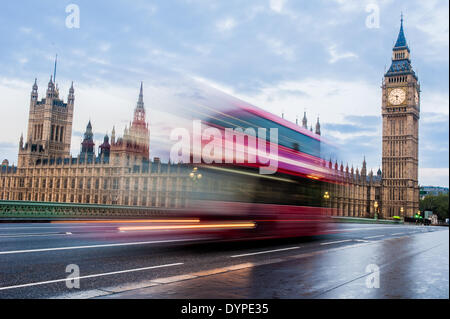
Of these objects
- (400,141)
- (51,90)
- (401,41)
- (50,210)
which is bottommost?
(50,210)

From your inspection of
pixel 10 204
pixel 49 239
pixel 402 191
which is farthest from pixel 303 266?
pixel 402 191

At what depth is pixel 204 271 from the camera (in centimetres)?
782

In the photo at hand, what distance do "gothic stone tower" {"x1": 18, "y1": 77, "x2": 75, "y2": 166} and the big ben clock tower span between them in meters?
86.5

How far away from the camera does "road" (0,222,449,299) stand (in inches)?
242

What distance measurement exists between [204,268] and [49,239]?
6.38 meters

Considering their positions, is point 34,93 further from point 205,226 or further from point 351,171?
point 205,226

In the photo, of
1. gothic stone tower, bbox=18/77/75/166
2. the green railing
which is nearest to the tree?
the green railing

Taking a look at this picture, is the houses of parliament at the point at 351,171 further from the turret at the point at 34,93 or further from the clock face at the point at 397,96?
the turret at the point at 34,93

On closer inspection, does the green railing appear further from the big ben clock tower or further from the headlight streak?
the big ben clock tower

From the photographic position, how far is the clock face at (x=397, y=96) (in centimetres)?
9988

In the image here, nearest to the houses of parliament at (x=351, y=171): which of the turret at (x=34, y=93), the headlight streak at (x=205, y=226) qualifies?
the turret at (x=34, y=93)

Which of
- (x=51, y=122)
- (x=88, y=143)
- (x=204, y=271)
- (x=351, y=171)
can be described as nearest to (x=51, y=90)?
(x=51, y=122)

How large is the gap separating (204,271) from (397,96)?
104 meters
